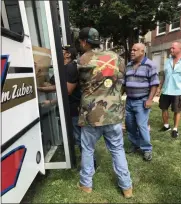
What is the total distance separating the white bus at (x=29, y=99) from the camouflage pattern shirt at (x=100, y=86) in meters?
0.21

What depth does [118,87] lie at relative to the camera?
107 inches

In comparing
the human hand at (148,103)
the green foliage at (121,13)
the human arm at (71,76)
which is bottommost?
the human hand at (148,103)

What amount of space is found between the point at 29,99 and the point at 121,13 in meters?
10.9

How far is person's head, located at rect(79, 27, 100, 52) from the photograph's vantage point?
8.68 ft

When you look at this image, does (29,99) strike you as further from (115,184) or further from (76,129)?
(115,184)

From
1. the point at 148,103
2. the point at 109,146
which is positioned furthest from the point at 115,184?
the point at 148,103

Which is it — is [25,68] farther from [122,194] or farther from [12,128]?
[122,194]

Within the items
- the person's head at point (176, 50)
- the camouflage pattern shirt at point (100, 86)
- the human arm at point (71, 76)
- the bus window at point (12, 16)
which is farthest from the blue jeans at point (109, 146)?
the person's head at point (176, 50)

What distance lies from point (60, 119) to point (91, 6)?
11859 millimetres

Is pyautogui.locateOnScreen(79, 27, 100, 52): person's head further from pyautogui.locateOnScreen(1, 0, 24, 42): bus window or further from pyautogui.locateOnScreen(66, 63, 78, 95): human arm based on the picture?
pyautogui.locateOnScreen(1, 0, 24, 42): bus window

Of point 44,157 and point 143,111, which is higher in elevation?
point 143,111

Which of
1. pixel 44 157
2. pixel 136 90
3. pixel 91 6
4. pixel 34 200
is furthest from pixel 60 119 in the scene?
pixel 91 6

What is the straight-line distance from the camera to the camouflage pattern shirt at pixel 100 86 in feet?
8.53

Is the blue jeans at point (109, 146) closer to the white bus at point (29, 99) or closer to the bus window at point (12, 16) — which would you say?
the white bus at point (29, 99)
